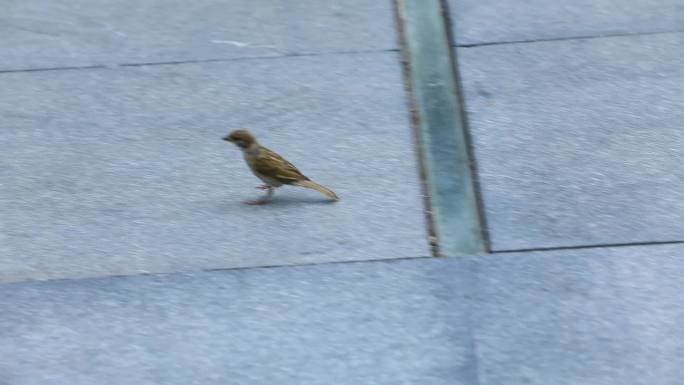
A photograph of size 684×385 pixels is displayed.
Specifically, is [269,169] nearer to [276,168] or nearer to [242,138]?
[276,168]

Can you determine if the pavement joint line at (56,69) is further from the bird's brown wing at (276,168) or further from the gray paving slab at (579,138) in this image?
the gray paving slab at (579,138)

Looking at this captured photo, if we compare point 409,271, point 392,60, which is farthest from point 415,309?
point 392,60

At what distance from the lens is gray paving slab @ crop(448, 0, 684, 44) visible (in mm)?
7719

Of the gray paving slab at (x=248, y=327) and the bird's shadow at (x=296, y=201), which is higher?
the bird's shadow at (x=296, y=201)

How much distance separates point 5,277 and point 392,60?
2.82 metres

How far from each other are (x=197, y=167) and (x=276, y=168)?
0.59 metres

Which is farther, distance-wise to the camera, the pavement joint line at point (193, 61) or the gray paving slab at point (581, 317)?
the pavement joint line at point (193, 61)

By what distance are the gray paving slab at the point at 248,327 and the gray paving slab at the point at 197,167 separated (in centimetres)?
17

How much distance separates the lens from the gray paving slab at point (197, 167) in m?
5.93

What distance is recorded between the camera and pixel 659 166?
6422 millimetres

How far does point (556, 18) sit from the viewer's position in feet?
25.9

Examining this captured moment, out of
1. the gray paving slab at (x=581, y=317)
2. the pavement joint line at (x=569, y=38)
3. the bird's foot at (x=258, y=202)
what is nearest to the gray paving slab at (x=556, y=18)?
the pavement joint line at (x=569, y=38)

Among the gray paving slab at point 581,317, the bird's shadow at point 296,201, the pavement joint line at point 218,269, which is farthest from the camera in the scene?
the bird's shadow at point 296,201

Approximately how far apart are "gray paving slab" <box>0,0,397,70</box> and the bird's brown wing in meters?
1.50
